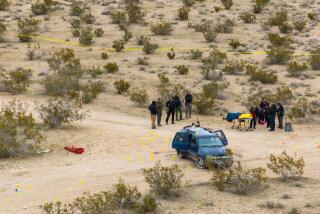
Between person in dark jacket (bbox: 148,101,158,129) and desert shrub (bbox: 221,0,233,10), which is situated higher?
desert shrub (bbox: 221,0,233,10)

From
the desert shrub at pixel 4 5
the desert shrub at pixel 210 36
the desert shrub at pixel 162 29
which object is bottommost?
the desert shrub at pixel 210 36

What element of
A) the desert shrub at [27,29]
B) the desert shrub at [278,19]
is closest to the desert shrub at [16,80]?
the desert shrub at [27,29]

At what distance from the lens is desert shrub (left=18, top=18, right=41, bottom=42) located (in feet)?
150

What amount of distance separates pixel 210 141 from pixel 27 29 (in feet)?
95.9

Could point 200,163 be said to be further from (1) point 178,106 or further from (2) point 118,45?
(2) point 118,45

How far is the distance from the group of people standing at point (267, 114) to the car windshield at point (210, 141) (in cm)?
673

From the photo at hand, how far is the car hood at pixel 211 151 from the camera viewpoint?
841 inches

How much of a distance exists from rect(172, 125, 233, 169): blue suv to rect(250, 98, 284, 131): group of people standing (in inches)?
236

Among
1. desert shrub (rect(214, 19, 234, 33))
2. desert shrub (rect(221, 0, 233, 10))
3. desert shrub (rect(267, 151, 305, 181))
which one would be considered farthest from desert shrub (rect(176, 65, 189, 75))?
desert shrub (rect(221, 0, 233, 10))

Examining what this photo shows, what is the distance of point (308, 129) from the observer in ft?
94.9

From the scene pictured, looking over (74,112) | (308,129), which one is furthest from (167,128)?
(308,129)

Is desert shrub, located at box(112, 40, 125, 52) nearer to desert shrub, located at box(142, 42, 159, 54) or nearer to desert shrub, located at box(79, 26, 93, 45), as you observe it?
desert shrub, located at box(142, 42, 159, 54)

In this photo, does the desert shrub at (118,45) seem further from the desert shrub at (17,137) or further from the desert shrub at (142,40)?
the desert shrub at (17,137)

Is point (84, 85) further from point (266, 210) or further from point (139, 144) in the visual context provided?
point (266, 210)
